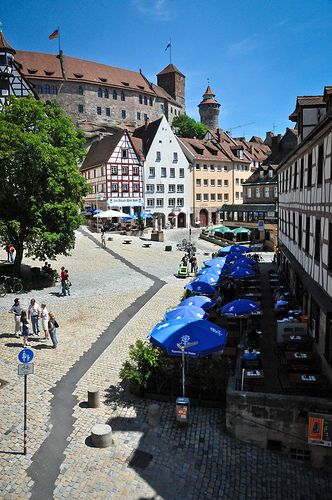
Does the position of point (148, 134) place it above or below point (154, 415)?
above

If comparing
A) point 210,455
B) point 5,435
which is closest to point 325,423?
point 210,455

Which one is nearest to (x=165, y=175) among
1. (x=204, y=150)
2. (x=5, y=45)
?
(x=204, y=150)

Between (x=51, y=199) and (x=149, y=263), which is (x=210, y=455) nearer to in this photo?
(x=51, y=199)

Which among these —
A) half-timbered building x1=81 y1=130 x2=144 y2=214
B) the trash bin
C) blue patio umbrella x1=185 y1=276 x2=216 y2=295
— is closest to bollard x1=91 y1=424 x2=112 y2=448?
the trash bin

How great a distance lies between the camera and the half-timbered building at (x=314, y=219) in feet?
40.2

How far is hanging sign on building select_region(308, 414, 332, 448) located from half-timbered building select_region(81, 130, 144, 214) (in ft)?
167

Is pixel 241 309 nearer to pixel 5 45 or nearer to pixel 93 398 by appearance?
pixel 93 398

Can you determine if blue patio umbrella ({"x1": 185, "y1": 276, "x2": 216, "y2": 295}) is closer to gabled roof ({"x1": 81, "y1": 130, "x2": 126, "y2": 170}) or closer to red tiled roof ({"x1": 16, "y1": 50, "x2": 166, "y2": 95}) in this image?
gabled roof ({"x1": 81, "y1": 130, "x2": 126, "y2": 170})

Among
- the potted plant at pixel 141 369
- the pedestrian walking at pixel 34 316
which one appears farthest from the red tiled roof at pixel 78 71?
the potted plant at pixel 141 369

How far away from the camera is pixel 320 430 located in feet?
30.9

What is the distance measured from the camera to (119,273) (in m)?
29.8

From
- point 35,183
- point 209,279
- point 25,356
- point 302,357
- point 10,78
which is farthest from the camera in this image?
point 10,78

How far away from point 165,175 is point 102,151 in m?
10.2

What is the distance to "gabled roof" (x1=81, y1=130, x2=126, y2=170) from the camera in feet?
192
